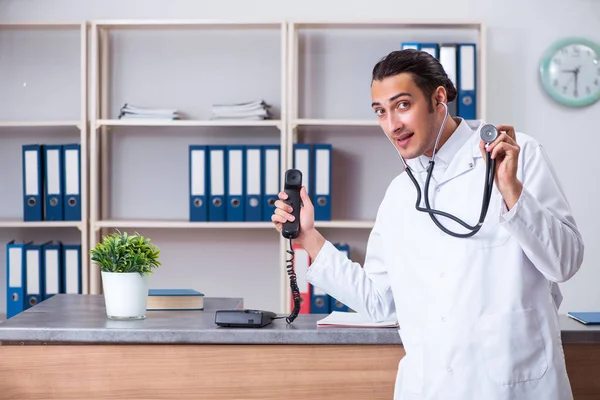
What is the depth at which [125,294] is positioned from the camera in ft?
6.37

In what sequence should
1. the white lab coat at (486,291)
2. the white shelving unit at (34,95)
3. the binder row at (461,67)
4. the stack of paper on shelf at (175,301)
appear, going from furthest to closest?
the white shelving unit at (34,95) → the binder row at (461,67) → the stack of paper on shelf at (175,301) → the white lab coat at (486,291)

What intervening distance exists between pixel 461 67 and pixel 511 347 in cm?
214

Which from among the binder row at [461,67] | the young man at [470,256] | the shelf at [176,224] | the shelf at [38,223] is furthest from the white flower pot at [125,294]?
the binder row at [461,67]

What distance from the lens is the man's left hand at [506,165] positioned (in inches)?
53.7

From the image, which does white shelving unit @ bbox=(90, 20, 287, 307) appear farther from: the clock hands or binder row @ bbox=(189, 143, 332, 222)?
the clock hands

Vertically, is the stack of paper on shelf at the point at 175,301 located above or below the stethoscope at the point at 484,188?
below

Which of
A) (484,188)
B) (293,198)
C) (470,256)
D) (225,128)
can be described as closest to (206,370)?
(293,198)

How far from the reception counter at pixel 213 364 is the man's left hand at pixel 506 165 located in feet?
1.91

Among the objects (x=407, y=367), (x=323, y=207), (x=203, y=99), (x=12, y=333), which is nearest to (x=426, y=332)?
(x=407, y=367)

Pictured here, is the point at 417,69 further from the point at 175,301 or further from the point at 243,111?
the point at 243,111

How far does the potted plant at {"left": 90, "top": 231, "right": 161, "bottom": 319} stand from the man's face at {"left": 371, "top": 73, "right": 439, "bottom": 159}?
749mm

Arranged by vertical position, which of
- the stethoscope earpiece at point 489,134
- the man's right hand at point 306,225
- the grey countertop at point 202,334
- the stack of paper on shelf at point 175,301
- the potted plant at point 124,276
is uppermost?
the stethoscope earpiece at point 489,134

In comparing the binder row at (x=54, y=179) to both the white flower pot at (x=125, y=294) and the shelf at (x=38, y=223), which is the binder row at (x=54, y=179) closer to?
the shelf at (x=38, y=223)

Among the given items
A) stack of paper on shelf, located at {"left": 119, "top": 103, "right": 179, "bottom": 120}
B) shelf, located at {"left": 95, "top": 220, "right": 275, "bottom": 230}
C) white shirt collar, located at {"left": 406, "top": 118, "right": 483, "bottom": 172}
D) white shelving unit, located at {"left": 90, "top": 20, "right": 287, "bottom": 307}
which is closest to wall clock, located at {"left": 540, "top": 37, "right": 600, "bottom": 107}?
white shelving unit, located at {"left": 90, "top": 20, "right": 287, "bottom": 307}
